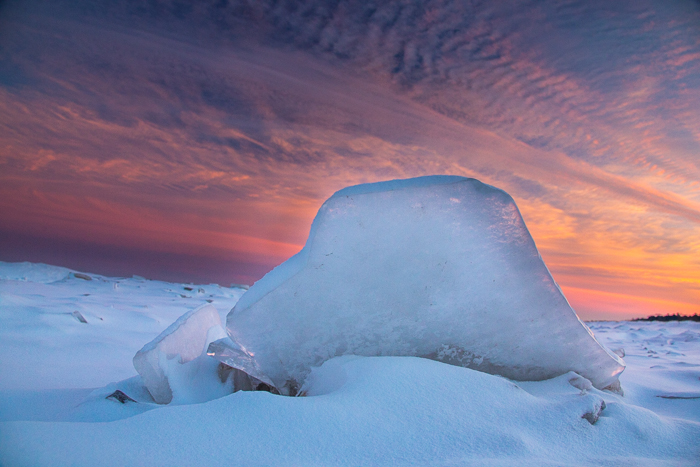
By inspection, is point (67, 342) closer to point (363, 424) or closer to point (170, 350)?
point (170, 350)

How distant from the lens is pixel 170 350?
2.16 meters

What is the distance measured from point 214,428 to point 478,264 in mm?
1379

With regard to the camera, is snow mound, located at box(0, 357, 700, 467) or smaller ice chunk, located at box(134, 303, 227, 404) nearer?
snow mound, located at box(0, 357, 700, 467)

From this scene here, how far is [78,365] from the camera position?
8.72 feet

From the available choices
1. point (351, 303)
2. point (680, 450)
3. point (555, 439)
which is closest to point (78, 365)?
point (351, 303)

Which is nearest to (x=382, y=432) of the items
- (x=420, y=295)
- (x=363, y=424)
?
(x=363, y=424)

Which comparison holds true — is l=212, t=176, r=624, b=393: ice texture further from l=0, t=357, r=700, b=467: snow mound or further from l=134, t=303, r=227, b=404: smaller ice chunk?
l=0, t=357, r=700, b=467: snow mound

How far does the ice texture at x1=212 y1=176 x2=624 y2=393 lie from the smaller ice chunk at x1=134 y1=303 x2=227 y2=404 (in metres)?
0.29

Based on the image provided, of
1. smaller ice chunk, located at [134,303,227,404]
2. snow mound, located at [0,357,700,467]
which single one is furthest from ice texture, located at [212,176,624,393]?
snow mound, located at [0,357,700,467]

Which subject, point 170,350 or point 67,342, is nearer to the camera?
point 170,350

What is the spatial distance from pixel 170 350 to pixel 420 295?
1430 millimetres

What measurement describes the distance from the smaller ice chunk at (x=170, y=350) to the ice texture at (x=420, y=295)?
29 cm

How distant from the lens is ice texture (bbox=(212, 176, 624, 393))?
1852 millimetres

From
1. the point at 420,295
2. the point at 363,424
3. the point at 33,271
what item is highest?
the point at 420,295
